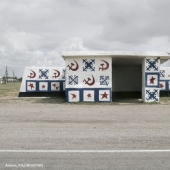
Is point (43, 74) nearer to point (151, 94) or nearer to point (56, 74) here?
point (56, 74)

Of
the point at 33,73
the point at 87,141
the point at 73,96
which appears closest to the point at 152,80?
the point at 73,96

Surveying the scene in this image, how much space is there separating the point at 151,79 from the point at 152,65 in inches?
36.2

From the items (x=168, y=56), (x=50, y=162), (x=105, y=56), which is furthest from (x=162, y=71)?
(x=50, y=162)

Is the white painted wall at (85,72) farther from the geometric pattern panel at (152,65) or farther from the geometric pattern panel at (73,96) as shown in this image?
the geometric pattern panel at (152,65)

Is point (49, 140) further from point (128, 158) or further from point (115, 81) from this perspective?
point (115, 81)

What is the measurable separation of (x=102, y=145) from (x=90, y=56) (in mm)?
11204

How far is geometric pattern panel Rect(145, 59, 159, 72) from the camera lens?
1658 centimetres

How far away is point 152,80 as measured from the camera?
16.6 metres

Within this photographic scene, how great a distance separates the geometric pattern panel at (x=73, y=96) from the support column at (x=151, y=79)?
14.6ft

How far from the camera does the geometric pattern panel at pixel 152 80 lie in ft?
54.4

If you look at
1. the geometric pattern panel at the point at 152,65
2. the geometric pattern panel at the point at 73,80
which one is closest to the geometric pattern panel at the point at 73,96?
the geometric pattern panel at the point at 73,80

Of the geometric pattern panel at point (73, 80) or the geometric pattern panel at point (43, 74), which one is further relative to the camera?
the geometric pattern panel at point (43, 74)

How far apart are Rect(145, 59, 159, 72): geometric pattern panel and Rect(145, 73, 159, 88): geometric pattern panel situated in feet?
1.07

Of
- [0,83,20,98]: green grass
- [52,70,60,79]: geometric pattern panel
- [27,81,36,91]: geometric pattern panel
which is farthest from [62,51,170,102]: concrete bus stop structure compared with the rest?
[0,83,20,98]: green grass
